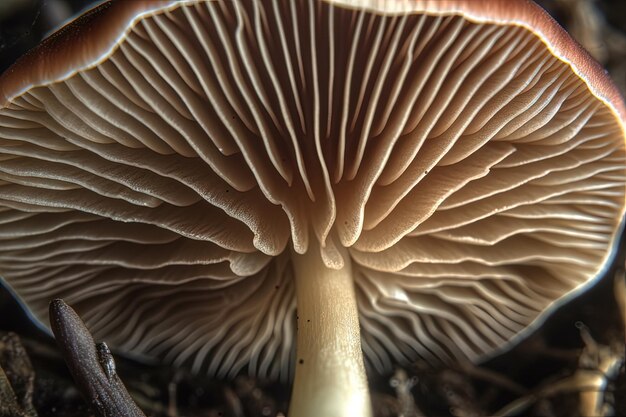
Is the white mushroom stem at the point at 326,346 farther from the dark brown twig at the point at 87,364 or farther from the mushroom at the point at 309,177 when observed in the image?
the dark brown twig at the point at 87,364

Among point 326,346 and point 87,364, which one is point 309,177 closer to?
point 326,346

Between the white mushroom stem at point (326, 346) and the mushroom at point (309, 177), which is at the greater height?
the mushroom at point (309, 177)

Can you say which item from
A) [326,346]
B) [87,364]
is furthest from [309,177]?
[87,364]

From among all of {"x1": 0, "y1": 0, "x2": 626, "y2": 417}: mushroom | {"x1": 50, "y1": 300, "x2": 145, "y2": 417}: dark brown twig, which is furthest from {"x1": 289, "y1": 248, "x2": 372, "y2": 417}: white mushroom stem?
{"x1": 50, "y1": 300, "x2": 145, "y2": 417}: dark brown twig

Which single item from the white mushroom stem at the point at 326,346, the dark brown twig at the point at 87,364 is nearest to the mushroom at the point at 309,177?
the white mushroom stem at the point at 326,346

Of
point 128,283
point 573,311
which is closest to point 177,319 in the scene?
point 128,283

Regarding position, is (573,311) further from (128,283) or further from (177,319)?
(128,283)
